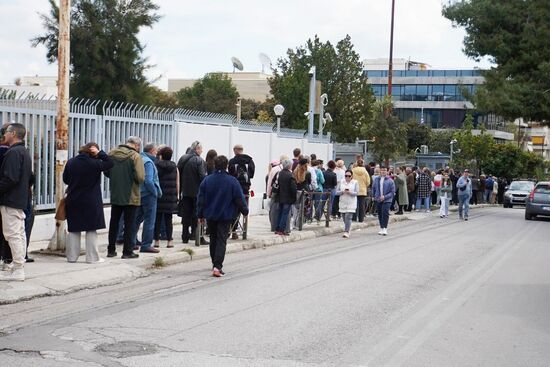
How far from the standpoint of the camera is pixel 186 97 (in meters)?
84.4

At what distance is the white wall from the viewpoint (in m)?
19.2

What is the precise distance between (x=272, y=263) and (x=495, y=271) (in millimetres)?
4026

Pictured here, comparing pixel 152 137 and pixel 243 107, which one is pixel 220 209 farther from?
pixel 243 107

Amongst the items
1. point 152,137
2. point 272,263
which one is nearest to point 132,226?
point 272,263

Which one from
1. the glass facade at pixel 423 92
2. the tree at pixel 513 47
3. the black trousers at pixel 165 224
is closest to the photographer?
the black trousers at pixel 165 224

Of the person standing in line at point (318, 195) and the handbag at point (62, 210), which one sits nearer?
the handbag at point (62, 210)

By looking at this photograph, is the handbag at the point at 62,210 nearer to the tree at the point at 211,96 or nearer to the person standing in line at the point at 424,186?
the person standing in line at the point at 424,186

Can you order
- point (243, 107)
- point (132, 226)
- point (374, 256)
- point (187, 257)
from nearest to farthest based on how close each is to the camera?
point (132, 226) < point (187, 257) < point (374, 256) < point (243, 107)

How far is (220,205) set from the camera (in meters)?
10.9

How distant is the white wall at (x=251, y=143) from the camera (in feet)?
62.9

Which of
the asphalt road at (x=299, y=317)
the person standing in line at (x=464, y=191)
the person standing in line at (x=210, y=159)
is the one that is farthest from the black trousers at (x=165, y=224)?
the person standing in line at (x=464, y=191)

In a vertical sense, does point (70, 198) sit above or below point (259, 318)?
above

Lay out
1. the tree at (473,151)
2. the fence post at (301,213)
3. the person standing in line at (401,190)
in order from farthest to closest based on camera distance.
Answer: the tree at (473,151)
the person standing in line at (401,190)
the fence post at (301,213)

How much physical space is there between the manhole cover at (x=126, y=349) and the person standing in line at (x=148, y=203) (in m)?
5.53
